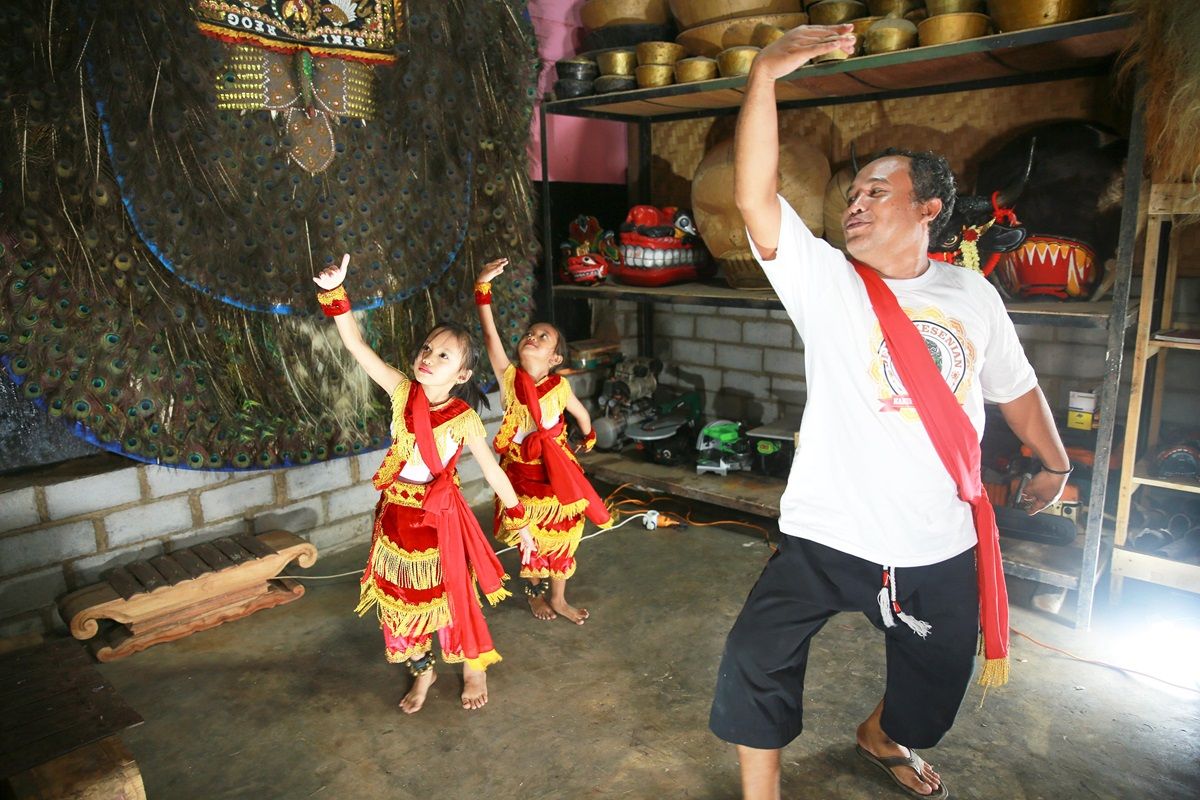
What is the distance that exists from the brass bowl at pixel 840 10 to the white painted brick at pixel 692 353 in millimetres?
2000

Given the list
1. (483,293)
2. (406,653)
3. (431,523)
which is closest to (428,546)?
(431,523)

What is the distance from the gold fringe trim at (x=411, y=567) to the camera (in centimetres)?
255

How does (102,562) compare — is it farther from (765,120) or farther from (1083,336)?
(1083,336)

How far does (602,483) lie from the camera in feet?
16.0

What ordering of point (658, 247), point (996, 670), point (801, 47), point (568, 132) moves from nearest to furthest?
1. point (801, 47)
2. point (996, 670)
3. point (658, 247)
4. point (568, 132)

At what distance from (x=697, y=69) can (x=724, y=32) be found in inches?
15.9

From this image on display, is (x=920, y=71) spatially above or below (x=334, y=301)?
above

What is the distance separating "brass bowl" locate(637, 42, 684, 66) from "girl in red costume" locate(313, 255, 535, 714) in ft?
6.81

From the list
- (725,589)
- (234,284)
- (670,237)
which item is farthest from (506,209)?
(725,589)

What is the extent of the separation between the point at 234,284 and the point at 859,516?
8.28 ft

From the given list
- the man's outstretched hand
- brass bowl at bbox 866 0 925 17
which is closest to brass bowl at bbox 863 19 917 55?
Answer: brass bowl at bbox 866 0 925 17

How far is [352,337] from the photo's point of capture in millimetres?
2377

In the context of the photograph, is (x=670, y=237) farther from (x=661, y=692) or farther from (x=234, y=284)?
(x=661, y=692)

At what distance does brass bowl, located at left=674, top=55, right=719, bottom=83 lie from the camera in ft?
12.0
